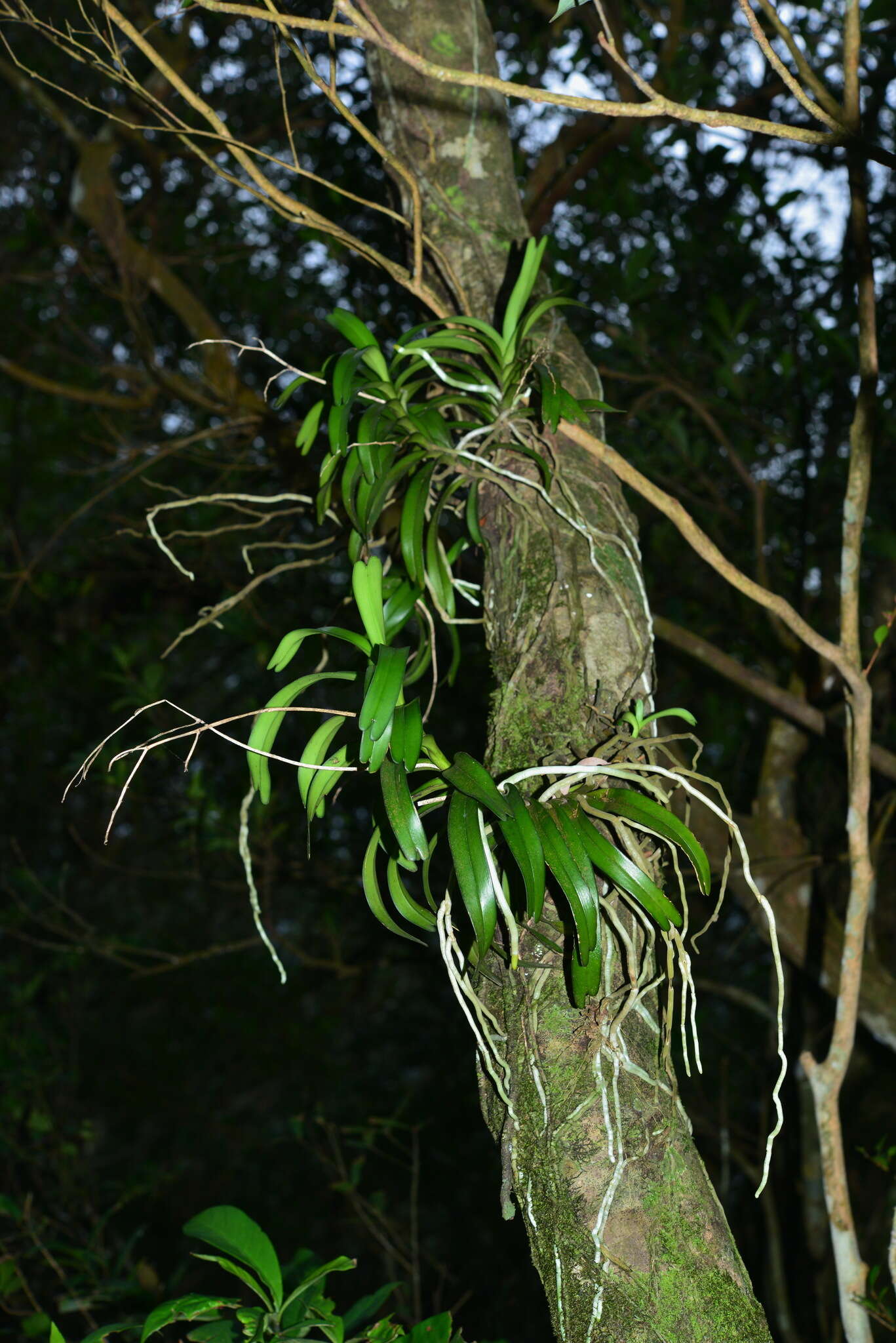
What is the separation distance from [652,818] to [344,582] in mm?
2593

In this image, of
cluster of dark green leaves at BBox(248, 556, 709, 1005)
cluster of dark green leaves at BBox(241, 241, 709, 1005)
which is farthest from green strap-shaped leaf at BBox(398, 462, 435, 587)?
cluster of dark green leaves at BBox(248, 556, 709, 1005)

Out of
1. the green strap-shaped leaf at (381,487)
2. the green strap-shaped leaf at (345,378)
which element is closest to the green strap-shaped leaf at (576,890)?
the green strap-shaped leaf at (381,487)

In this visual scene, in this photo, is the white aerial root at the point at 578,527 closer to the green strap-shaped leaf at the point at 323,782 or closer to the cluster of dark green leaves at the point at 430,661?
the cluster of dark green leaves at the point at 430,661

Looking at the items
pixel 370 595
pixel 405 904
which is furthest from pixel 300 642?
pixel 405 904

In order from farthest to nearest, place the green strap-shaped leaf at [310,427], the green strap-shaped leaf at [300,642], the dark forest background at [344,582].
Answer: the dark forest background at [344,582]
the green strap-shaped leaf at [310,427]
the green strap-shaped leaf at [300,642]

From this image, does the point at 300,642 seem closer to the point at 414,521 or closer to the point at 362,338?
the point at 414,521

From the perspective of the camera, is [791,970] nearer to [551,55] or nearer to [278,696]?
[278,696]

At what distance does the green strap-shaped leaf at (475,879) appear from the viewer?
860 millimetres

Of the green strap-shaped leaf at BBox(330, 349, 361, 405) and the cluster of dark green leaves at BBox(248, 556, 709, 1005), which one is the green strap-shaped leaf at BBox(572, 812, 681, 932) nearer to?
the cluster of dark green leaves at BBox(248, 556, 709, 1005)

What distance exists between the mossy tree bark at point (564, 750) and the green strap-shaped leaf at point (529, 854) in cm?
12

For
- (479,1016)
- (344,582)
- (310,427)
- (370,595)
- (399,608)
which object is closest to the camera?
(479,1016)

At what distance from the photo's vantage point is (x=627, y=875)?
0.90 metres

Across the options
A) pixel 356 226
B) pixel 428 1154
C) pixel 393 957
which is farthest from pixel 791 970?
pixel 356 226

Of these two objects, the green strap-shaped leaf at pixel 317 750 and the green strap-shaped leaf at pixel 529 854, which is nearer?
the green strap-shaped leaf at pixel 529 854
